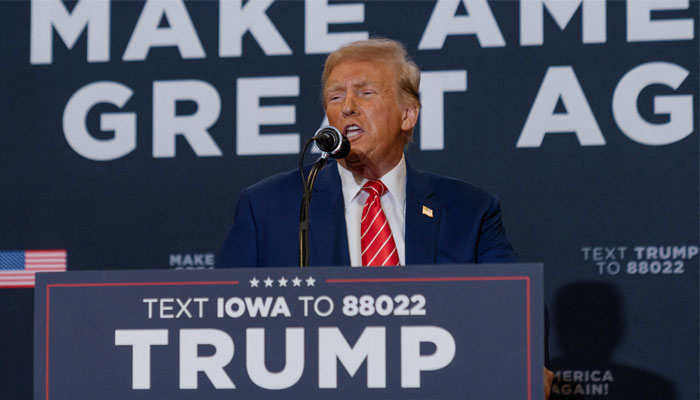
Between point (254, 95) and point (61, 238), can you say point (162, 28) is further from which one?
point (61, 238)

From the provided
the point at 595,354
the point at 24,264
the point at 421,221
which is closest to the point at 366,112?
the point at 421,221

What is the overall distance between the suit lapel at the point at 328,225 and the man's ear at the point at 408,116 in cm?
28

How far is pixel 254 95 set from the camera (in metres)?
3.52

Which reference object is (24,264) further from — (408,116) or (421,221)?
(421,221)

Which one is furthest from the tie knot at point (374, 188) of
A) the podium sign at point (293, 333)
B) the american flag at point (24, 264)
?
the american flag at point (24, 264)

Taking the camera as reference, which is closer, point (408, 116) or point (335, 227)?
point (335, 227)

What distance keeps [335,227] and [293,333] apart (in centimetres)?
78

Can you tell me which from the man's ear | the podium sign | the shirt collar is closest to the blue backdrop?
the man's ear

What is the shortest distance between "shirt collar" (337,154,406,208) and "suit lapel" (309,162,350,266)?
0.10 ft

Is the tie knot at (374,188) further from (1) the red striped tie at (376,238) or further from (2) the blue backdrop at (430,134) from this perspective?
(2) the blue backdrop at (430,134)

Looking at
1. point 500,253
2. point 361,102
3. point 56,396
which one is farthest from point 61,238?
point 56,396

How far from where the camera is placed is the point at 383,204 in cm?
237

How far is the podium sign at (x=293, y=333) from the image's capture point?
4.63 feet

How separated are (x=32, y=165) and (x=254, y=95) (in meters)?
0.94
